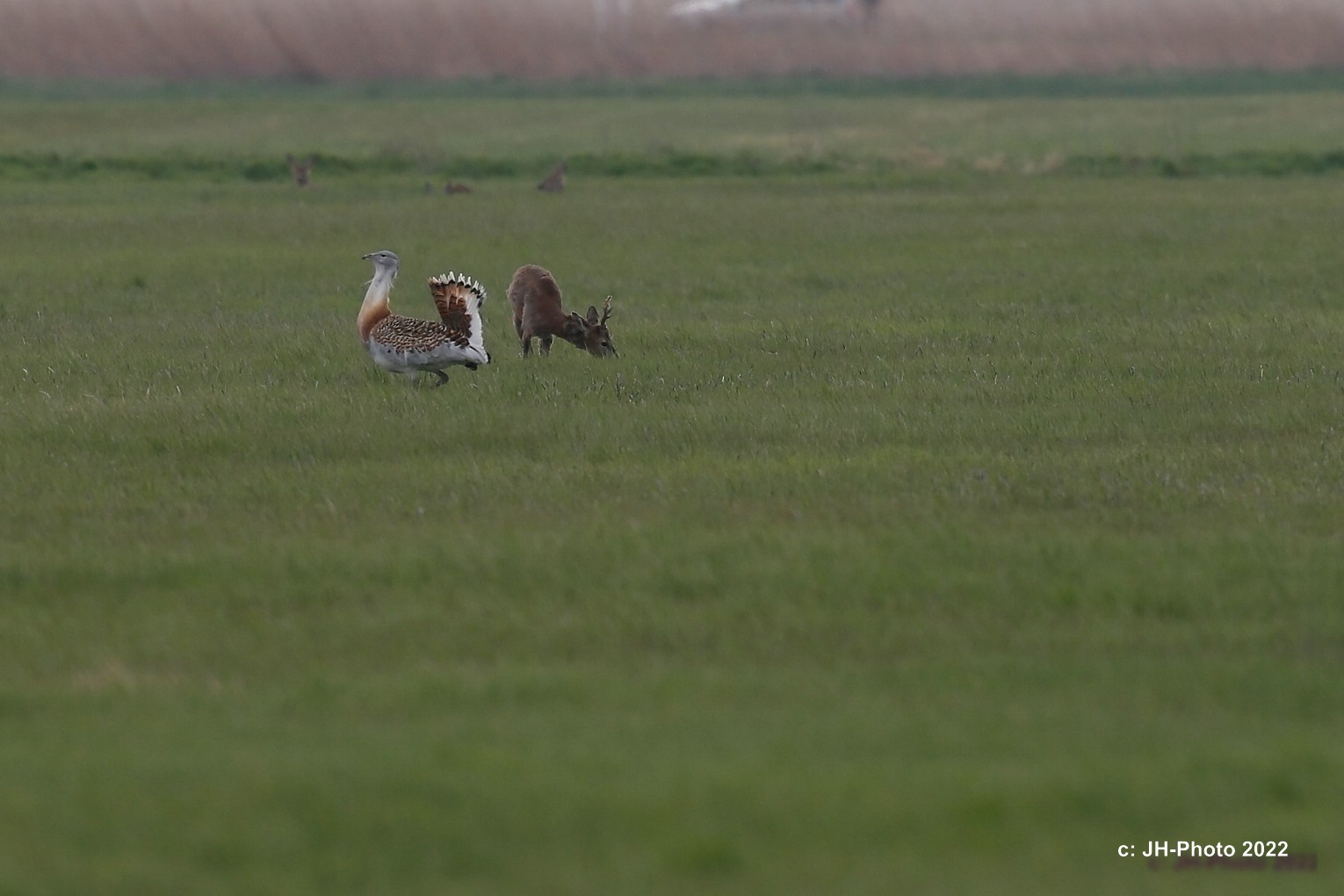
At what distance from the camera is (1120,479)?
36.4ft

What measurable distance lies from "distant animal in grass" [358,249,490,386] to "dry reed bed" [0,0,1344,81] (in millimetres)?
51245

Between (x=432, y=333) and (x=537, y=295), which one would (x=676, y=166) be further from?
(x=432, y=333)

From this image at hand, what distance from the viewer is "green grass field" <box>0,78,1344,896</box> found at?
6039 millimetres

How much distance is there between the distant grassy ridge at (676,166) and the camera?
3953 centimetres

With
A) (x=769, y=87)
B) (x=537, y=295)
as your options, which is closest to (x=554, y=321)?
(x=537, y=295)

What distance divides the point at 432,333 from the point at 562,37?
180 feet

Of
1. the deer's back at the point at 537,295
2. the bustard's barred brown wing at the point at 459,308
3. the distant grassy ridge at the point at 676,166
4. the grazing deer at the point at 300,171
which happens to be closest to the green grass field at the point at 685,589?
the bustard's barred brown wing at the point at 459,308

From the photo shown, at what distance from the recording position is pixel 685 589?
9.05 meters

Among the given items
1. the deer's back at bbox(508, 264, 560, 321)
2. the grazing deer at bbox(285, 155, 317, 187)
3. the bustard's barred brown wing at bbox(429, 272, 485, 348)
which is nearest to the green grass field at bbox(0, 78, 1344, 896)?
the bustard's barred brown wing at bbox(429, 272, 485, 348)

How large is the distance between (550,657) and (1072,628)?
7.93ft

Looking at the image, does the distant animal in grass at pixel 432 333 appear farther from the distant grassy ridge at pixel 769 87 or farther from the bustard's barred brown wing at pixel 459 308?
the distant grassy ridge at pixel 769 87

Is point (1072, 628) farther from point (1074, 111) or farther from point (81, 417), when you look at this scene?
point (1074, 111)

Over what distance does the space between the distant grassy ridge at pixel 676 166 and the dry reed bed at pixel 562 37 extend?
74.5ft

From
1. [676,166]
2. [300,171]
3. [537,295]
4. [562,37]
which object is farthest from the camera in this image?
[562,37]
